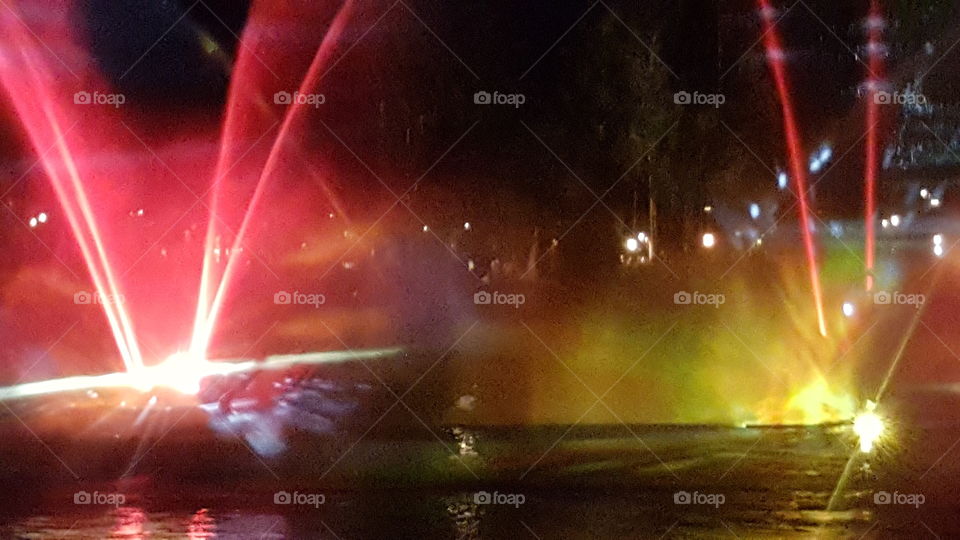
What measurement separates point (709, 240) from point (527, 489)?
8884 mm

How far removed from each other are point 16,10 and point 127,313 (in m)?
6.98

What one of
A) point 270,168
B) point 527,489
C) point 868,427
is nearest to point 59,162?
point 270,168

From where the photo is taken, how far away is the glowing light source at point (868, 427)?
984 cm

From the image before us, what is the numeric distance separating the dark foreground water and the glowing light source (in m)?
0.17

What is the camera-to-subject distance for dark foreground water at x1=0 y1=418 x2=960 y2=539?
7.24m

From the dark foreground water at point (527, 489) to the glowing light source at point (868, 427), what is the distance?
0.56 feet

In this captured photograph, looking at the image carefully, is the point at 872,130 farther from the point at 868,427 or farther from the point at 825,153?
the point at 868,427

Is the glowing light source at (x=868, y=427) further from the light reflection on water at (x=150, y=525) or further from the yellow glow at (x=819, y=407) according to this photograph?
the light reflection on water at (x=150, y=525)

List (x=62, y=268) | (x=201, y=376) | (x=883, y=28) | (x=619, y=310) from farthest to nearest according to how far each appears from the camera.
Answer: (x=62, y=268), (x=619, y=310), (x=883, y=28), (x=201, y=376)

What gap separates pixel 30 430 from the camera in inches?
414

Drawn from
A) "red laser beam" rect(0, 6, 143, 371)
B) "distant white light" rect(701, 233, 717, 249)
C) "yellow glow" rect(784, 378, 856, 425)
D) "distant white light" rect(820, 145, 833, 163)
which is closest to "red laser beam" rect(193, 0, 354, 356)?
"red laser beam" rect(0, 6, 143, 371)

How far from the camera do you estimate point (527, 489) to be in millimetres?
8516

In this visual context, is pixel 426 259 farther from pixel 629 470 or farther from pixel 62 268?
pixel 629 470

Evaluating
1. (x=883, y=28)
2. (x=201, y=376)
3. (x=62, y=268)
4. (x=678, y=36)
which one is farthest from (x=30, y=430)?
(x=883, y=28)
